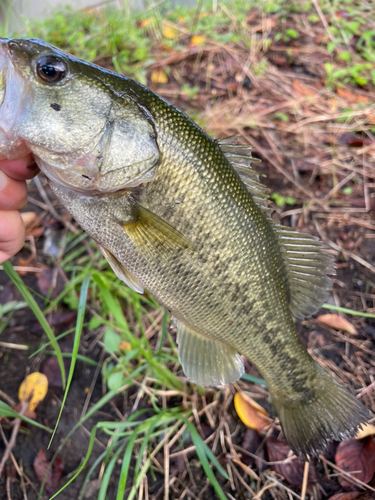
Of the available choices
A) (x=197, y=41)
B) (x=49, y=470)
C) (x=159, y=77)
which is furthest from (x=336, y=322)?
(x=197, y=41)

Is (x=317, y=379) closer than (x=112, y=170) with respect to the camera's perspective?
No

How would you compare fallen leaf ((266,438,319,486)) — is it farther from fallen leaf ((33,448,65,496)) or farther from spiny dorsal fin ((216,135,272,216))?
Answer: spiny dorsal fin ((216,135,272,216))

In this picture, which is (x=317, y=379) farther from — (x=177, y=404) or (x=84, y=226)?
(x=84, y=226)

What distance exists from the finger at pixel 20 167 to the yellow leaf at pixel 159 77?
2.56 meters

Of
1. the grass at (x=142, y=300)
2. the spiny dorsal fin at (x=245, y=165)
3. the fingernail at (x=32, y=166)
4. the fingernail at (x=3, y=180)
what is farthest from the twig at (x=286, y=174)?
the fingernail at (x=3, y=180)

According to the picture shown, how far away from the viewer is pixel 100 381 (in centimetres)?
205

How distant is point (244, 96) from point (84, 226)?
269cm

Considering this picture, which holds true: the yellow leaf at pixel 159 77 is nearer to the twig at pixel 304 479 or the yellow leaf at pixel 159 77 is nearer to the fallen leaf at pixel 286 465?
the fallen leaf at pixel 286 465

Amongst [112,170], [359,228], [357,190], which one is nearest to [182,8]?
A: [357,190]

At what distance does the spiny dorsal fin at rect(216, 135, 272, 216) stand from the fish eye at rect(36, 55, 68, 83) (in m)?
0.66

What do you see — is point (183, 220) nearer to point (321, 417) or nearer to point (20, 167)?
point (20, 167)

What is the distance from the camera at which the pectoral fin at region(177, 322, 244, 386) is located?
5.39 ft

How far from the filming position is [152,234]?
1.29 meters

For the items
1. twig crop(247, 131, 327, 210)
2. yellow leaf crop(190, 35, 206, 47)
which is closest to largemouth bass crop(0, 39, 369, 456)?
twig crop(247, 131, 327, 210)
